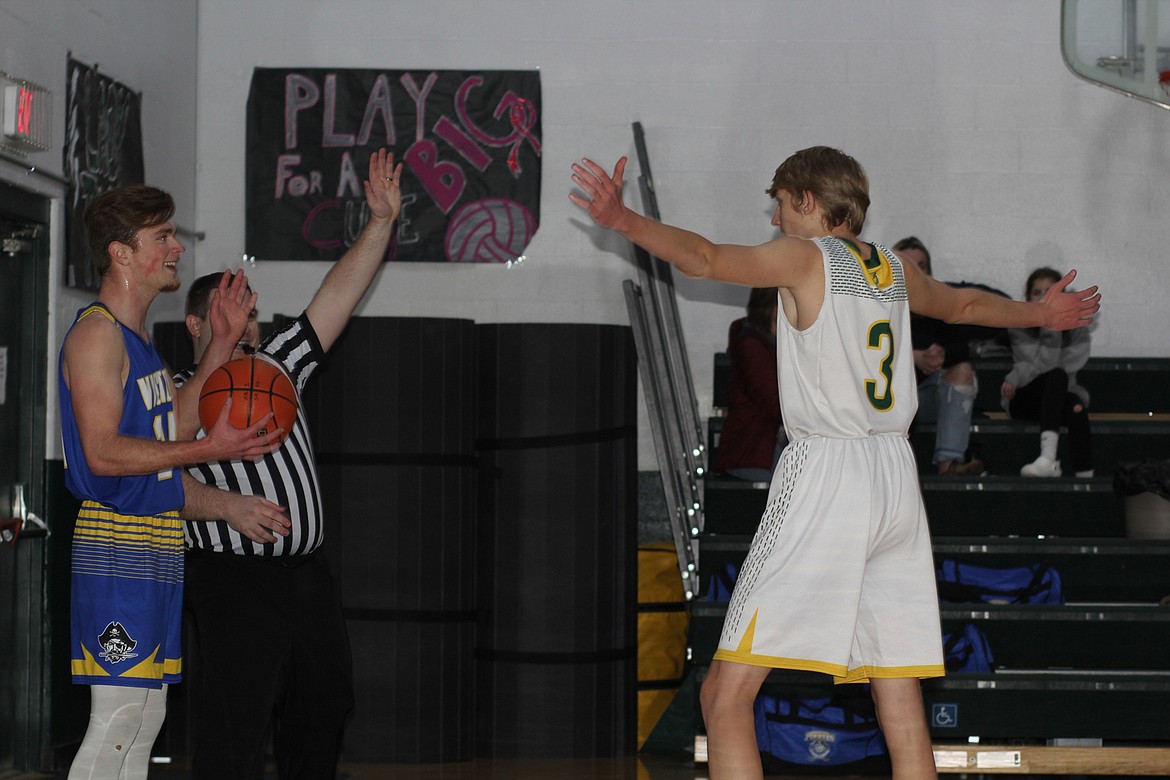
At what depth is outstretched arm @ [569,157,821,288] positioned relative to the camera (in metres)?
3.08

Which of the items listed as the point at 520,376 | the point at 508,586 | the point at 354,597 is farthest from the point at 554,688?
the point at 520,376

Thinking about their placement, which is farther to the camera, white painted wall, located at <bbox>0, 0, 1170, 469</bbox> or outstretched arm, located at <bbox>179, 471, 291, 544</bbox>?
white painted wall, located at <bbox>0, 0, 1170, 469</bbox>

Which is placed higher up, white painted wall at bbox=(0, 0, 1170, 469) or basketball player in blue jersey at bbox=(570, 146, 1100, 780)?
white painted wall at bbox=(0, 0, 1170, 469)

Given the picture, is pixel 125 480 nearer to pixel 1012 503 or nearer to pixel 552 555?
pixel 552 555

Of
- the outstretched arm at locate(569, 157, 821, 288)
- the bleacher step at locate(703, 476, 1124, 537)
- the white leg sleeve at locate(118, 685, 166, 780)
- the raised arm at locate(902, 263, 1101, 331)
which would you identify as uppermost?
the outstretched arm at locate(569, 157, 821, 288)

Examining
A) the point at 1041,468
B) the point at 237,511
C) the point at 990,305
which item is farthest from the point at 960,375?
the point at 237,511

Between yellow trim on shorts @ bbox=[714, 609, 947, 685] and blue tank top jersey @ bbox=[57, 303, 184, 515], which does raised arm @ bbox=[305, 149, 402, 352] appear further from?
yellow trim on shorts @ bbox=[714, 609, 947, 685]

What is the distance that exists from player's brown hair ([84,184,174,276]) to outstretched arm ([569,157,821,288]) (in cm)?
122

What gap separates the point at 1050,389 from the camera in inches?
268

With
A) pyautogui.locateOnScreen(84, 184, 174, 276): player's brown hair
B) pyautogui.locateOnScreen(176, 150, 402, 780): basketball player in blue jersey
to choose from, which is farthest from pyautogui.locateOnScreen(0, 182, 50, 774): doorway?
pyautogui.locateOnScreen(84, 184, 174, 276): player's brown hair

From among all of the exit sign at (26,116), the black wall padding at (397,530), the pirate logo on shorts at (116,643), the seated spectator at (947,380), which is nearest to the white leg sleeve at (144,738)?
the pirate logo on shorts at (116,643)

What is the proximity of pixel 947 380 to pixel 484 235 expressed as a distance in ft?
8.63

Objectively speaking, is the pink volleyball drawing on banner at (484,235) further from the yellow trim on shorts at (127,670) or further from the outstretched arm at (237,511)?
the yellow trim on shorts at (127,670)

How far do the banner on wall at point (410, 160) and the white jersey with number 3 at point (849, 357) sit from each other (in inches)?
178
